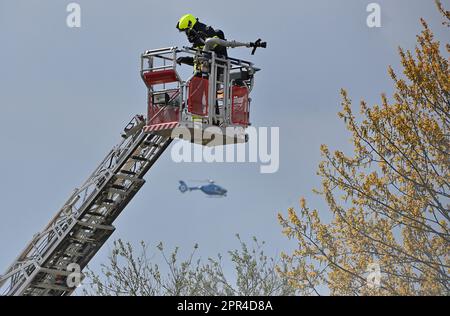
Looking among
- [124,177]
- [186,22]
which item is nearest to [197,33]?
[186,22]

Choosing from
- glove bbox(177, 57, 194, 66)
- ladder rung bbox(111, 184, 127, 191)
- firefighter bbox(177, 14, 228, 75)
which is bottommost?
ladder rung bbox(111, 184, 127, 191)

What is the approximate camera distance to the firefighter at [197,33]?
21141mm

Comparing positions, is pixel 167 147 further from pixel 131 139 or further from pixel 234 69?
pixel 234 69

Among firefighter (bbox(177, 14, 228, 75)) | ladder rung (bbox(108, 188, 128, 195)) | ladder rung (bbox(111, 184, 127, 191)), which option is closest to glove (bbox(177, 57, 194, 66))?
firefighter (bbox(177, 14, 228, 75))

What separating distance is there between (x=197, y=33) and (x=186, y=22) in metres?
0.35

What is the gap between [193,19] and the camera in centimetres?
2123

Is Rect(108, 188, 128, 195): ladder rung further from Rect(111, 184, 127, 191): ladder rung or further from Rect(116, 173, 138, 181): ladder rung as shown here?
Rect(116, 173, 138, 181): ladder rung

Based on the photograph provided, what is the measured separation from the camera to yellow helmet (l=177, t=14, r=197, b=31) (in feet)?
69.5

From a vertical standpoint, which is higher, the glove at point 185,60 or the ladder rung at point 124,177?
the glove at point 185,60

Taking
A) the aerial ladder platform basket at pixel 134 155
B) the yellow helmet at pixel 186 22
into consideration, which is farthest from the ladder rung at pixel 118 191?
the yellow helmet at pixel 186 22

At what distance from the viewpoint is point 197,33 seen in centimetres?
2111

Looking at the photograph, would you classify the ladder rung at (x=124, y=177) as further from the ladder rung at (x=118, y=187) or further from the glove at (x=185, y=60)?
the glove at (x=185, y=60)
